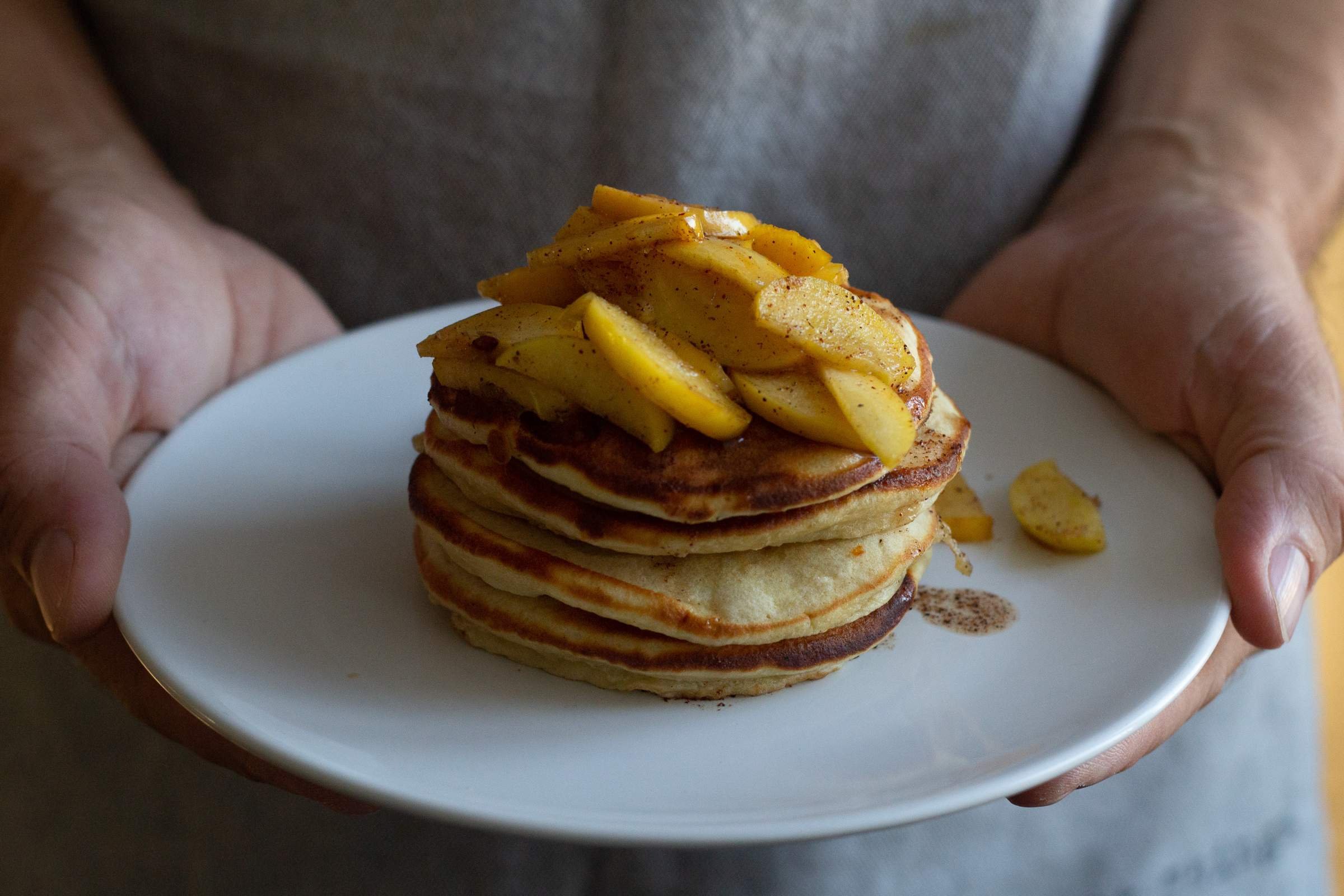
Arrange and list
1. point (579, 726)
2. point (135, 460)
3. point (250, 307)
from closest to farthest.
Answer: point (579, 726) → point (135, 460) → point (250, 307)

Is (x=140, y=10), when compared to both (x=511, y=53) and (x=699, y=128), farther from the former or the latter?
(x=699, y=128)

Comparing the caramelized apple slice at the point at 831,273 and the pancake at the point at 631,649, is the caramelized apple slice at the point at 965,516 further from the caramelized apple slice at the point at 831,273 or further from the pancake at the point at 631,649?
the caramelized apple slice at the point at 831,273

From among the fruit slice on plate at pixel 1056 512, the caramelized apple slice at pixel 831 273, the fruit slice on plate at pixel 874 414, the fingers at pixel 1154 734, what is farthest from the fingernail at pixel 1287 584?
the caramelized apple slice at pixel 831 273

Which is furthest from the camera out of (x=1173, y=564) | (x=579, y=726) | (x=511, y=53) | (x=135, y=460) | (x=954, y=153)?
(x=954, y=153)

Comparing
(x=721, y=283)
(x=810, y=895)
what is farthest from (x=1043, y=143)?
(x=810, y=895)

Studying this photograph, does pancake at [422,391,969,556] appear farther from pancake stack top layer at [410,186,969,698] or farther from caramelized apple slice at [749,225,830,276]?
caramelized apple slice at [749,225,830,276]

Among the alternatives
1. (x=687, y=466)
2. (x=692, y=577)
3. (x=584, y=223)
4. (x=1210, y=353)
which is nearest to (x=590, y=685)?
(x=692, y=577)
